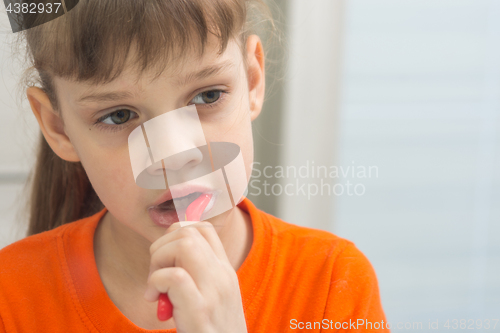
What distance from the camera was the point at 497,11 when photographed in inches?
33.3

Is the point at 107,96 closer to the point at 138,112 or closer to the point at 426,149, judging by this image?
the point at 138,112

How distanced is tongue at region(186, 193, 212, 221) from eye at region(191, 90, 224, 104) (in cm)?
10

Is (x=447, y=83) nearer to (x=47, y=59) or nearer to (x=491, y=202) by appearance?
(x=491, y=202)

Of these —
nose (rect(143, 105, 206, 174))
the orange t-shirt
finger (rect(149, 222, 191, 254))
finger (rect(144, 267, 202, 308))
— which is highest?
nose (rect(143, 105, 206, 174))

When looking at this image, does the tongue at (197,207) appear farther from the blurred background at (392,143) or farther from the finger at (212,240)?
the blurred background at (392,143)

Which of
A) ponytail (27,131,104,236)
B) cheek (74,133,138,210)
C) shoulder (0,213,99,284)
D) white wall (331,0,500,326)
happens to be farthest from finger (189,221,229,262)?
white wall (331,0,500,326)

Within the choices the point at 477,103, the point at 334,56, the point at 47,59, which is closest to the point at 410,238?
the point at 477,103

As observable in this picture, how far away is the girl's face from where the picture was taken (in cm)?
44

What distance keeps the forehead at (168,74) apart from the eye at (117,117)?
0.08 ft

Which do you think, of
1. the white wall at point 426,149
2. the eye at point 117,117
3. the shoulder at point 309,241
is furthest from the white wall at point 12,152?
the white wall at point 426,149

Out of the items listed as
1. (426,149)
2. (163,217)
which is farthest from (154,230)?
(426,149)

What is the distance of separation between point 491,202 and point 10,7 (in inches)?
36.0

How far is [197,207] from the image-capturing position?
469 mm

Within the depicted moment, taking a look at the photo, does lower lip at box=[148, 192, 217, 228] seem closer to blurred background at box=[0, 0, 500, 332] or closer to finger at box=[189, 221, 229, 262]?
finger at box=[189, 221, 229, 262]
